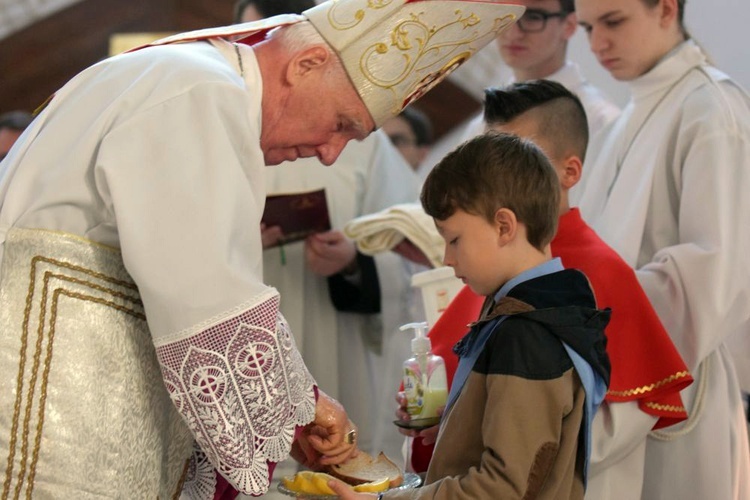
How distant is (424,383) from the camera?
2605 mm

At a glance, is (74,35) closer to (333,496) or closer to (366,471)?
(366,471)

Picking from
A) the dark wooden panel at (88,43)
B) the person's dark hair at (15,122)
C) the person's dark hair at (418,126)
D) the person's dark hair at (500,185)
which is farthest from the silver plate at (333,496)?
the dark wooden panel at (88,43)

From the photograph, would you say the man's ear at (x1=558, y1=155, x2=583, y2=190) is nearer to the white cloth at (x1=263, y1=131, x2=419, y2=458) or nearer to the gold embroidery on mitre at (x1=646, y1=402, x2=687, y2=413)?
the gold embroidery on mitre at (x1=646, y1=402, x2=687, y2=413)

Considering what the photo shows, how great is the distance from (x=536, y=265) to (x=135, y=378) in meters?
0.81

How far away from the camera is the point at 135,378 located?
2.10 meters

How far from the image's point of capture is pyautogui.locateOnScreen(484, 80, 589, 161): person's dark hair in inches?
112

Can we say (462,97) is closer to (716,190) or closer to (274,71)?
(716,190)

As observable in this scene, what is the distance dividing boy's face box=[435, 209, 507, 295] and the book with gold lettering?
155 centimetres

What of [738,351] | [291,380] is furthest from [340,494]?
[738,351]

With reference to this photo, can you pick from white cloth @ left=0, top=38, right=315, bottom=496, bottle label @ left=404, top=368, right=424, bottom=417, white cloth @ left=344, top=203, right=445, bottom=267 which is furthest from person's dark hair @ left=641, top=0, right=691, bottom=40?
white cloth @ left=0, top=38, right=315, bottom=496

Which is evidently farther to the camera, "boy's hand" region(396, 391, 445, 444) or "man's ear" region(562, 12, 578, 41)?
"man's ear" region(562, 12, 578, 41)

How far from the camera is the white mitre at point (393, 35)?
2400 mm

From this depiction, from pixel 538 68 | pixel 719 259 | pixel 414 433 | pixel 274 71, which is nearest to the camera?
A: pixel 274 71

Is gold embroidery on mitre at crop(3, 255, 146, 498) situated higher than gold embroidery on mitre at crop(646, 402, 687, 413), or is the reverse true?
gold embroidery on mitre at crop(3, 255, 146, 498)
